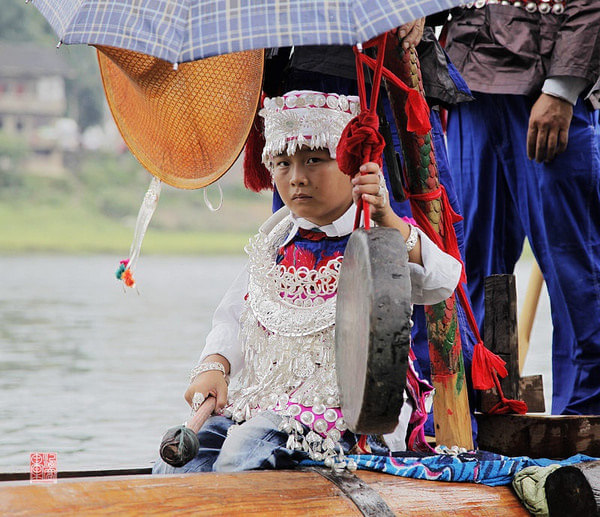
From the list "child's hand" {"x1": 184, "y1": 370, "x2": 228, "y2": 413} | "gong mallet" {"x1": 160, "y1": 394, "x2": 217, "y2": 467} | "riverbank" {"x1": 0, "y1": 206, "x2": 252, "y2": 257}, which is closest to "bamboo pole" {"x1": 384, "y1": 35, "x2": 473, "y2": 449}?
"child's hand" {"x1": 184, "y1": 370, "x2": 228, "y2": 413}

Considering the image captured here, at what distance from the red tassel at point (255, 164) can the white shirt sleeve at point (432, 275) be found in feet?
1.76

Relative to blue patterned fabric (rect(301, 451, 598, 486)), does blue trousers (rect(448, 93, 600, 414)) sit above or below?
above

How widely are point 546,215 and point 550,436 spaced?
0.76 meters

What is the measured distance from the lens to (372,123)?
1.88 meters

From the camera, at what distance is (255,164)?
98.1 inches

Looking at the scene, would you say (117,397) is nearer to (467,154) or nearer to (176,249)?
(467,154)

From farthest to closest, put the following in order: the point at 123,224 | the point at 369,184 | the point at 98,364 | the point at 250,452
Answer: the point at 123,224, the point at 98,364, the point at 250,452, the point at 369,184

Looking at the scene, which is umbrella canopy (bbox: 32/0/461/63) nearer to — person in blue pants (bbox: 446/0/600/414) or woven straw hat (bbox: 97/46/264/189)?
woven straw hat (bbox: 97/46/264/189)

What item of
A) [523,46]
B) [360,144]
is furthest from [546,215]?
[360,144]

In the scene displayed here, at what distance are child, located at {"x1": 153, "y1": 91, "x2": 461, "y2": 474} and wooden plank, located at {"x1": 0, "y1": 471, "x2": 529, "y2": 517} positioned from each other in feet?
0.37

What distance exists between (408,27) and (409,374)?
29.6 inches

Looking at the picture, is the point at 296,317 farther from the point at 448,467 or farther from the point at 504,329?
the point at 504,329

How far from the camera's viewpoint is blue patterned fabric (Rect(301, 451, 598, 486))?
196cm

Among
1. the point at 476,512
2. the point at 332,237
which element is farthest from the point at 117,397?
the point at 476,512
